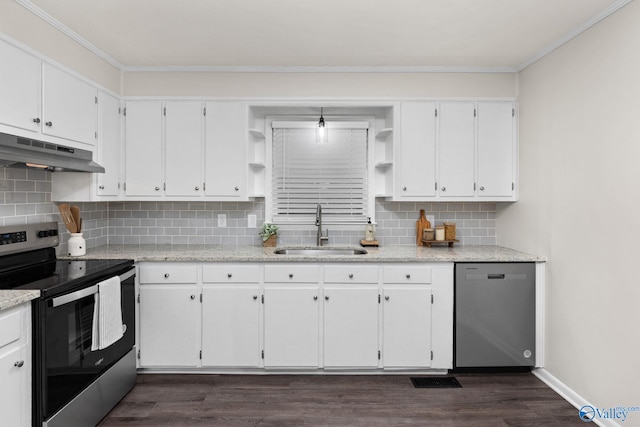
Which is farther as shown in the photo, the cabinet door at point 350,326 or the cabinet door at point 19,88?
the cabinet door at point 350,326

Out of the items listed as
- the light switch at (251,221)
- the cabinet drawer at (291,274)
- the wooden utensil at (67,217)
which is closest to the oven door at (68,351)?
the wooden utensil at (67,217)

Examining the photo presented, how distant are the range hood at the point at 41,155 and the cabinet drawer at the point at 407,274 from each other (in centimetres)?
225

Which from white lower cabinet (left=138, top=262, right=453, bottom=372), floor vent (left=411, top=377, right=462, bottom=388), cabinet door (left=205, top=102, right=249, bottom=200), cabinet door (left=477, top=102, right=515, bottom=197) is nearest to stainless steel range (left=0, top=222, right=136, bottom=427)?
white lower cabinet (left=138, top=262, right=453, bottom=372)

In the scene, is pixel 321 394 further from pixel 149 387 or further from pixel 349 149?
pixel 349 149

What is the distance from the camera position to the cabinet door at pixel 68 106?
2463mm

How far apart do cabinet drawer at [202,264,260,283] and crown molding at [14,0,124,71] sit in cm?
185

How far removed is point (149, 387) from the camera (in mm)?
2848

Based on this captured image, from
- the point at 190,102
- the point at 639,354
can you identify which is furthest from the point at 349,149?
the point at 639,354

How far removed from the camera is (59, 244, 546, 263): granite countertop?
2.96 meters

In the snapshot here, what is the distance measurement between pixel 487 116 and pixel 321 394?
261cm

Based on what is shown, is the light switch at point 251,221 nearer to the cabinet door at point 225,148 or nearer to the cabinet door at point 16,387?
the cabinet door at point 225,148

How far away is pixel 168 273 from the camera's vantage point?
2.97m

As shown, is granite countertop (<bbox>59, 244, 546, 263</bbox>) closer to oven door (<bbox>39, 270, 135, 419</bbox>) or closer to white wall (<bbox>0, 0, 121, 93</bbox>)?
oven door (<bbox>39, 270, 135, 419</bbox>)

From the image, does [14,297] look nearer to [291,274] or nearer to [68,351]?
[68,351]
